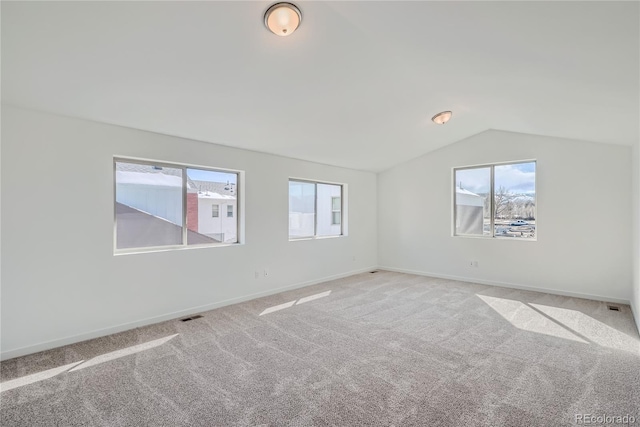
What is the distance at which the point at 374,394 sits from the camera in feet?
7.09

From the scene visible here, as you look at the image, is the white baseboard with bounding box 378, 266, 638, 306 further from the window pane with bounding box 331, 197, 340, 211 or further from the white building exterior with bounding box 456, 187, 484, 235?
the window pane with bounding box 331, 197, 340, 211

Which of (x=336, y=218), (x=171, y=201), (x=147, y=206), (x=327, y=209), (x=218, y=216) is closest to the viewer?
(x=147, y=206)

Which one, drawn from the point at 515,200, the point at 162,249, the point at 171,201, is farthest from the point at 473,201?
the point at 162,249

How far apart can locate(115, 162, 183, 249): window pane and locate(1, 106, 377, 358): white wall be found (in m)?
0.18

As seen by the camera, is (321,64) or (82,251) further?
(82,251)

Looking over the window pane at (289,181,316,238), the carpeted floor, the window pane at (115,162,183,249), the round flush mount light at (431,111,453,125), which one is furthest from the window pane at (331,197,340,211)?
the window pane at (115,162,183,249)

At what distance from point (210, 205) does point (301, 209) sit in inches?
68.3

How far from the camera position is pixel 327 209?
6.05m

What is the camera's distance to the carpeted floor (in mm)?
1960

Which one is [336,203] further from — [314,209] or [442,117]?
[442,117]

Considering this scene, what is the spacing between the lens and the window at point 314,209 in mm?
5332

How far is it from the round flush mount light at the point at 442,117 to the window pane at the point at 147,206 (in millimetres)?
3513
